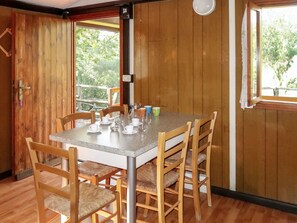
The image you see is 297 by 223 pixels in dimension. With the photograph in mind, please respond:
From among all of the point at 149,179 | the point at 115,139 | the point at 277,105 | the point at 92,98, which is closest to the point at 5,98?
the point at 115,139

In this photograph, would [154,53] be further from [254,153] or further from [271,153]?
[271,153]

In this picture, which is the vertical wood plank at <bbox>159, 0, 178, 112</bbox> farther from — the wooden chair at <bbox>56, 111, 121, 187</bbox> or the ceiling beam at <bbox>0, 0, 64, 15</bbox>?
the ceiling beam at <bbox>0, 0, 64, 15</bbox>

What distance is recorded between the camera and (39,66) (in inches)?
149

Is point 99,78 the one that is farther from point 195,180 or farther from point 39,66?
point 195,180

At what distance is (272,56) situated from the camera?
336cm

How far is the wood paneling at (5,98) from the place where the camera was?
356 cm

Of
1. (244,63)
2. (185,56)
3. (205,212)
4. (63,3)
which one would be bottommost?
(205,212)

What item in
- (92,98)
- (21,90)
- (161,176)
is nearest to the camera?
(161,176)

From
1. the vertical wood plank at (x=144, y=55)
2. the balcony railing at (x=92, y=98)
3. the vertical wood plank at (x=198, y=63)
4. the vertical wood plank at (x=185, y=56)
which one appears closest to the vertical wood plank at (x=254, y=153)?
the vertical wood plank at (x=198, y=63)

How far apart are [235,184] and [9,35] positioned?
3.05 m

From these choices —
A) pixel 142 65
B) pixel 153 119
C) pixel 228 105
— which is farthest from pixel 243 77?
pixel 142 65

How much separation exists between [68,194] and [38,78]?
237 cm

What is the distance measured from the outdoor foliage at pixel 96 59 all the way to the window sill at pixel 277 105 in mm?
3608

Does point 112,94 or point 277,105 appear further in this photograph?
point 112,94
